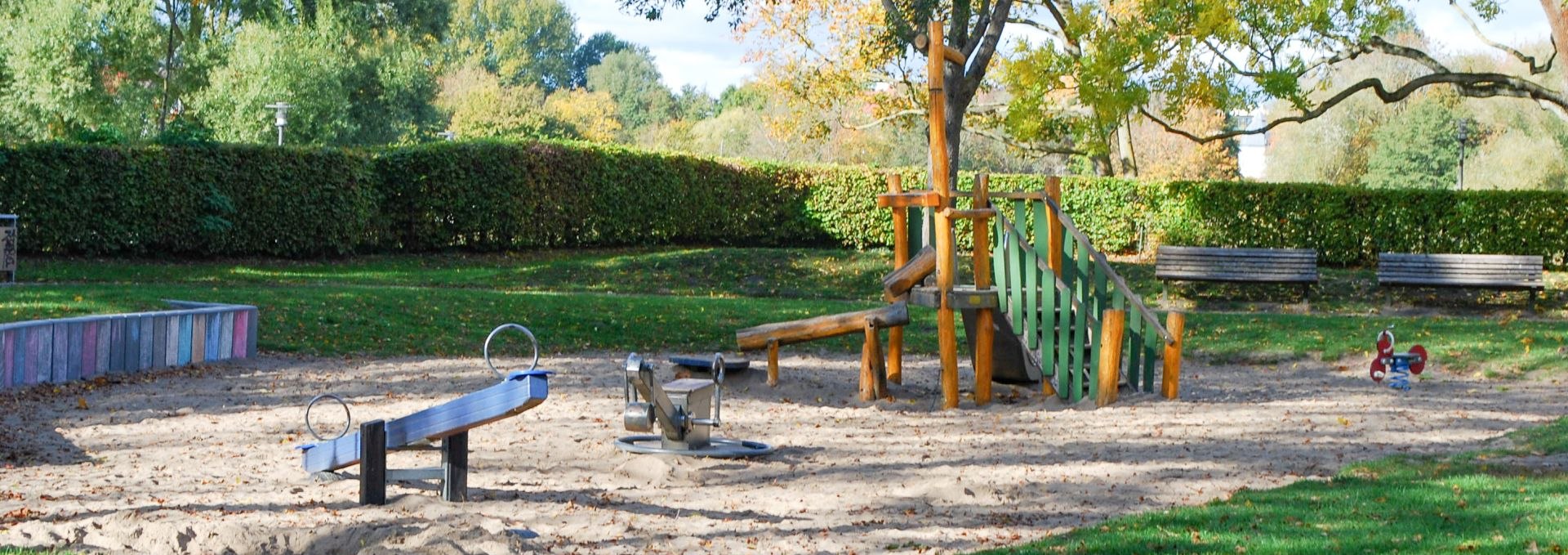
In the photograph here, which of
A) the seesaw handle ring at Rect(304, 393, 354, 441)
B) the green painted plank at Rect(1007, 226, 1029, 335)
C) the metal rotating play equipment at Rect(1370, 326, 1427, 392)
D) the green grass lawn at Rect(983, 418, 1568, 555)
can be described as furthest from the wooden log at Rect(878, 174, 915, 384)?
the green grass lawn at Rect(983, 418, 1568, 555)

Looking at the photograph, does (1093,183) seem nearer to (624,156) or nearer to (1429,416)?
(624,156)

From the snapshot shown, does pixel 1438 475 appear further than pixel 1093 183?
No

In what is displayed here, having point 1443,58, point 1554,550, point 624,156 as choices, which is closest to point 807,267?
point 624,156

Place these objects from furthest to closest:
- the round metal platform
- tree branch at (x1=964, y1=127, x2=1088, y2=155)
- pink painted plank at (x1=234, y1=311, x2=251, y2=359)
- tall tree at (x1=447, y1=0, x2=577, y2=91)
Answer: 1. tall tree at (x1=447, y1=0, x2=577, y2=91)
2. tree branch at (x1=964, y1=127, x2=1088, y2=155)
3. pink painted plank at (x1=234, y1=311, x2=251, y2=359)
4. the round metal platform

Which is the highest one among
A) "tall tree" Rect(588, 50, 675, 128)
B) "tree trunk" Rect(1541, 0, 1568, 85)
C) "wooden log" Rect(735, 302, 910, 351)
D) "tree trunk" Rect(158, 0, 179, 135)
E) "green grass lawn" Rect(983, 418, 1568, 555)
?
"tall tree" Rect(588, 50, 675, 128)

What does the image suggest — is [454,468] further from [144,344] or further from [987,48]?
[987,48]

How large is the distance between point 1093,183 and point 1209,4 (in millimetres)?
7182

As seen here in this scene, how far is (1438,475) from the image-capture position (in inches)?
280

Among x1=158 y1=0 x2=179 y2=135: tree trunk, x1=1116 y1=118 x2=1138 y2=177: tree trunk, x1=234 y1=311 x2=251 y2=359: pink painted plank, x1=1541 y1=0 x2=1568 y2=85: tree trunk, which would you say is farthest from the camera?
x1=158 y1=0 x2=179 y2=135: tree trunk

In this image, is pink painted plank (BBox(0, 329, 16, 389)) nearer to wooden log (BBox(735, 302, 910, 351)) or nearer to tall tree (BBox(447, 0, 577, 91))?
wooden log (BBox(735, 302, 910, 351))

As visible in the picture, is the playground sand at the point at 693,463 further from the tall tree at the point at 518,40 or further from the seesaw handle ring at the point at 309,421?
the tall tree at the point at 518,40

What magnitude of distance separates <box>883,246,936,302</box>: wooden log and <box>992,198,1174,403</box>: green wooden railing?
22.3 inches

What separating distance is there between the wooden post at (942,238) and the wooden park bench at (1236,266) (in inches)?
401

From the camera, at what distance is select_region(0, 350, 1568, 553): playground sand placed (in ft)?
19.3
